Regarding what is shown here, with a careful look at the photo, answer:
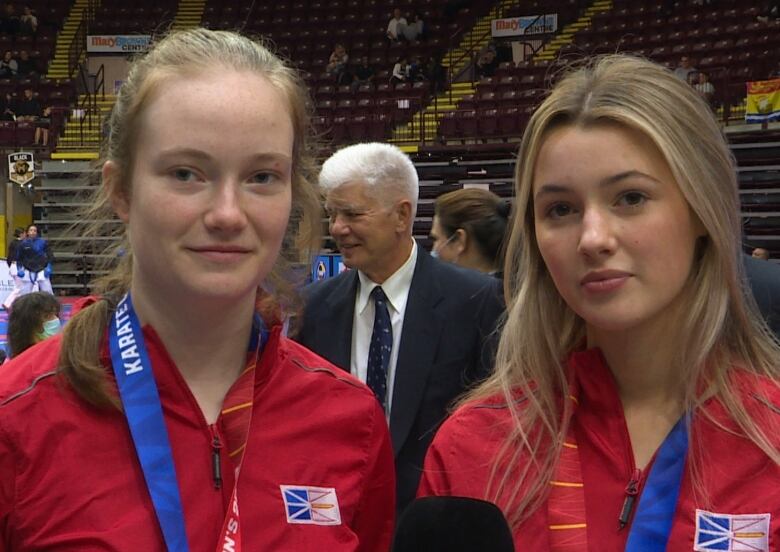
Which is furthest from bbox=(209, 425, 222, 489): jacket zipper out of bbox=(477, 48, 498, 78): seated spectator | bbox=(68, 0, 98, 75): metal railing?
bbox=(68, 0, 98, 75): metal railing

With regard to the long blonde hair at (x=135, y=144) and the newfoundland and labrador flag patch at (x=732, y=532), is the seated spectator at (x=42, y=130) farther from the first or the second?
the newfoundland and labrador flag patch at (x=732, y=532)

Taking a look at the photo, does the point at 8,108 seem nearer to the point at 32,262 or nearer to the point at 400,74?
the point at 32,262

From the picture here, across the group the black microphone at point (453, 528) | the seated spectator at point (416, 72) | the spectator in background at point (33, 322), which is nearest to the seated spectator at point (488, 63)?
the seated spectator at point (416, 72)

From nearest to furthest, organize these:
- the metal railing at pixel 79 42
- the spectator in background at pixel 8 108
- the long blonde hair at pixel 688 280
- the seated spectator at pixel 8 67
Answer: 1. the long blonde hair at pixel 688 280
2. the spectator in background at pixel 8 108
3. the seated spectator at pixel 8 67
4. the metal railing at pixel 79 42

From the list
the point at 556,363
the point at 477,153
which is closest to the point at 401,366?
the point at 556,363

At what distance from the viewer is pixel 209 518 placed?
1.33 m

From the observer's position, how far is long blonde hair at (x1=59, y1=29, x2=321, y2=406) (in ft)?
4.40

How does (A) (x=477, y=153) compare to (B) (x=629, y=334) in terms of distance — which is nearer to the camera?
(B) (x=629, y=334)

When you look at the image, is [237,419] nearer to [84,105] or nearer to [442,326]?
[442,326]

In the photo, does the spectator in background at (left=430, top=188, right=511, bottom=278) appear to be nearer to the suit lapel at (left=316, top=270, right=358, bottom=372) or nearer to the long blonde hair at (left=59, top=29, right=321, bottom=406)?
the suit lapel at (left=316, top=270, right=358, bottom=372)

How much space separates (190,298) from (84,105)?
19610mm

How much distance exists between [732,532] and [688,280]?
0.38 m

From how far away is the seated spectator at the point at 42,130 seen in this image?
17.9 meters

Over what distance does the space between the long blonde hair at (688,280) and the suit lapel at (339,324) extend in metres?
1.49
